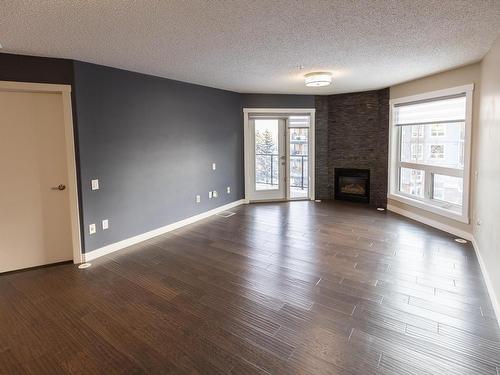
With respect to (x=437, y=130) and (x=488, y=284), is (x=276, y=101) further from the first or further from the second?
(x=488, y=284)

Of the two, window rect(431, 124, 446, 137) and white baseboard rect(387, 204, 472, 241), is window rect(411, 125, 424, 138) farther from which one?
white baseboard rect(387, 204, 472, 241)

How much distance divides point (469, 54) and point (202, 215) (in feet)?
14.9

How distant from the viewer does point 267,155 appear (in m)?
6.93

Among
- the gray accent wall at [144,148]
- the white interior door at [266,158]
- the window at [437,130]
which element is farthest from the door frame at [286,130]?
the window at [437,130]

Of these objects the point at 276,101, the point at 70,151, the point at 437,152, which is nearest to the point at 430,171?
the point at 437,152

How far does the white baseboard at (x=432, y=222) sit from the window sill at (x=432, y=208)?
0.50 ft

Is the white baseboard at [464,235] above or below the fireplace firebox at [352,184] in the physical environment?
below

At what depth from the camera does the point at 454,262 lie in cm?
351

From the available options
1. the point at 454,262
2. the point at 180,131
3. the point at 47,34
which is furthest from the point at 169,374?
the point at 180,131

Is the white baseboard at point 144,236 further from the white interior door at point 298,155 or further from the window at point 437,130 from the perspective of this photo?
the window at point 437,130

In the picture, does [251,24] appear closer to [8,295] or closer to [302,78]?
[302,78]

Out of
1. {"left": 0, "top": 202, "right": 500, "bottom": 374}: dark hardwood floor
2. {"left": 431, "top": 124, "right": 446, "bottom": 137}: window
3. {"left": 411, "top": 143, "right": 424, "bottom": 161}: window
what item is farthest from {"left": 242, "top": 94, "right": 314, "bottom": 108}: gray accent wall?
{"left": 0, "top": 202, "right": 500, "bottom": 374}: dark hardwood floor

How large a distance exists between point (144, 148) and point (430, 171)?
4520 mm

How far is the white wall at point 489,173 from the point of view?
273 cm
